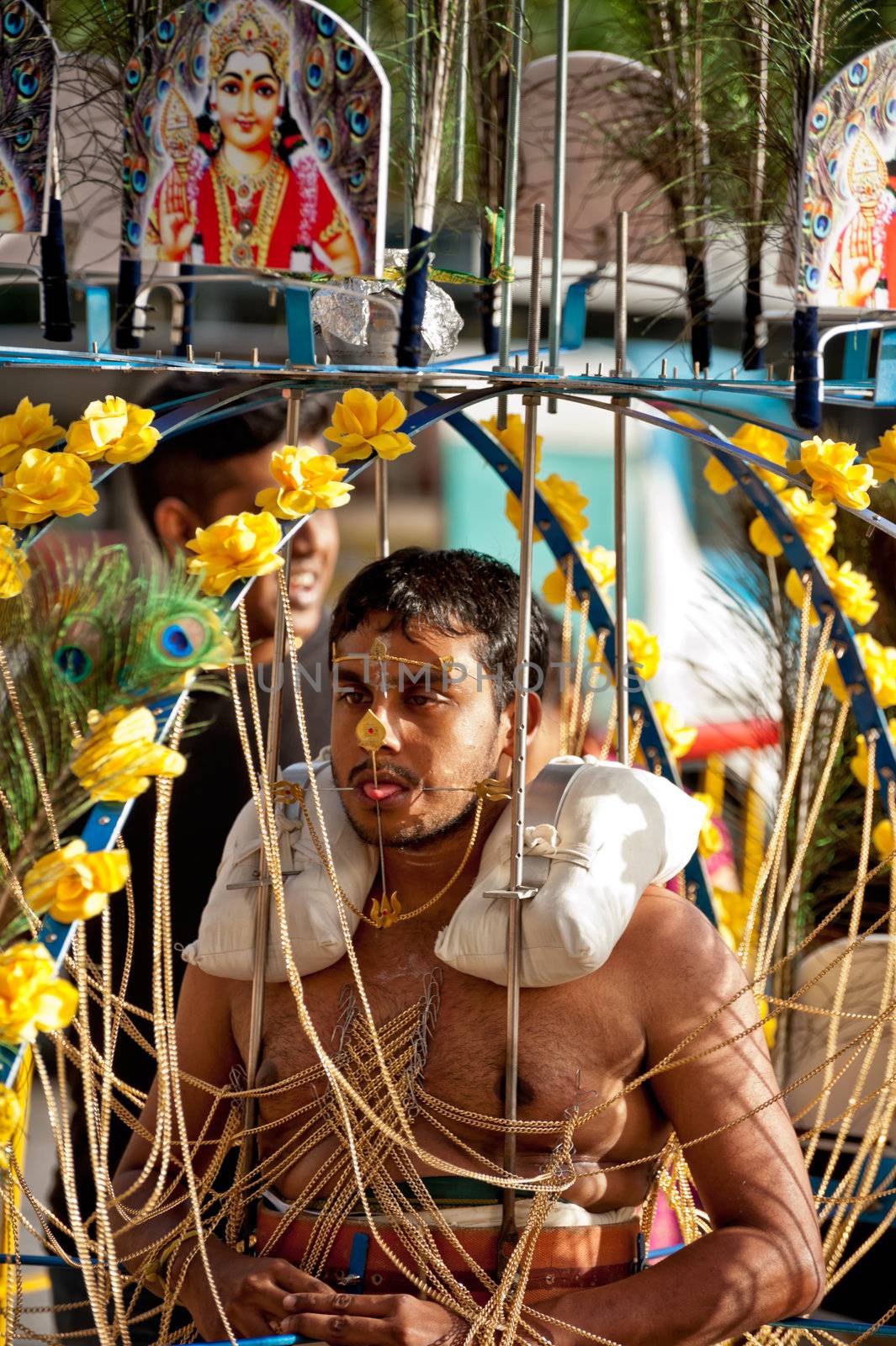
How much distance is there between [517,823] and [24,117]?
1.04m

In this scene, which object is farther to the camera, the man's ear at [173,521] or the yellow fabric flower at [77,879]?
the man's ear at [173,521]

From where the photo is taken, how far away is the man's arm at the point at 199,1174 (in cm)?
197

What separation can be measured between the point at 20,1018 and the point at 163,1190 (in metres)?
0.97

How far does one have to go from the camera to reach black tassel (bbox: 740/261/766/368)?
230 centimetres

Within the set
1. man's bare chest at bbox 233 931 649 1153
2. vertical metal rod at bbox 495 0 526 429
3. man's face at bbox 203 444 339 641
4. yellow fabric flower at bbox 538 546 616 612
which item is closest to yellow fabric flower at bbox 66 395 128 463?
vertical metal rod at bbox 495 0 526 429

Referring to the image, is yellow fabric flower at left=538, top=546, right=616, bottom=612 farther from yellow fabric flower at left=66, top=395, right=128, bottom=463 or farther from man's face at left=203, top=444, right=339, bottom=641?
yellow fabric flower at left=66, top=395, right=128, bottom=463

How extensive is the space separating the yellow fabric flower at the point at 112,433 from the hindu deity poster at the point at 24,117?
0.25 metres

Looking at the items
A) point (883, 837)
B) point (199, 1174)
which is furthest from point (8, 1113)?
point (883, 837)

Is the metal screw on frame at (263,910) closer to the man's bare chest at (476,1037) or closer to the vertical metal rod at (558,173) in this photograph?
the man's bare chest at (476,1037)

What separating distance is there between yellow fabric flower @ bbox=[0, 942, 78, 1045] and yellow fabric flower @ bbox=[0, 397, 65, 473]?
67 cm

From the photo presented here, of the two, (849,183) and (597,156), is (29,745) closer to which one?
(849,183)

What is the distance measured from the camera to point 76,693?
1.44 m

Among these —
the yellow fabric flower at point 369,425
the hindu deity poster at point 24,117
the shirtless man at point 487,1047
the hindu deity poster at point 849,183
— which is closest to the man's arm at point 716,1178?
the shirtless man at point 487,1047

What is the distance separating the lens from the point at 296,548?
3.03 metres
